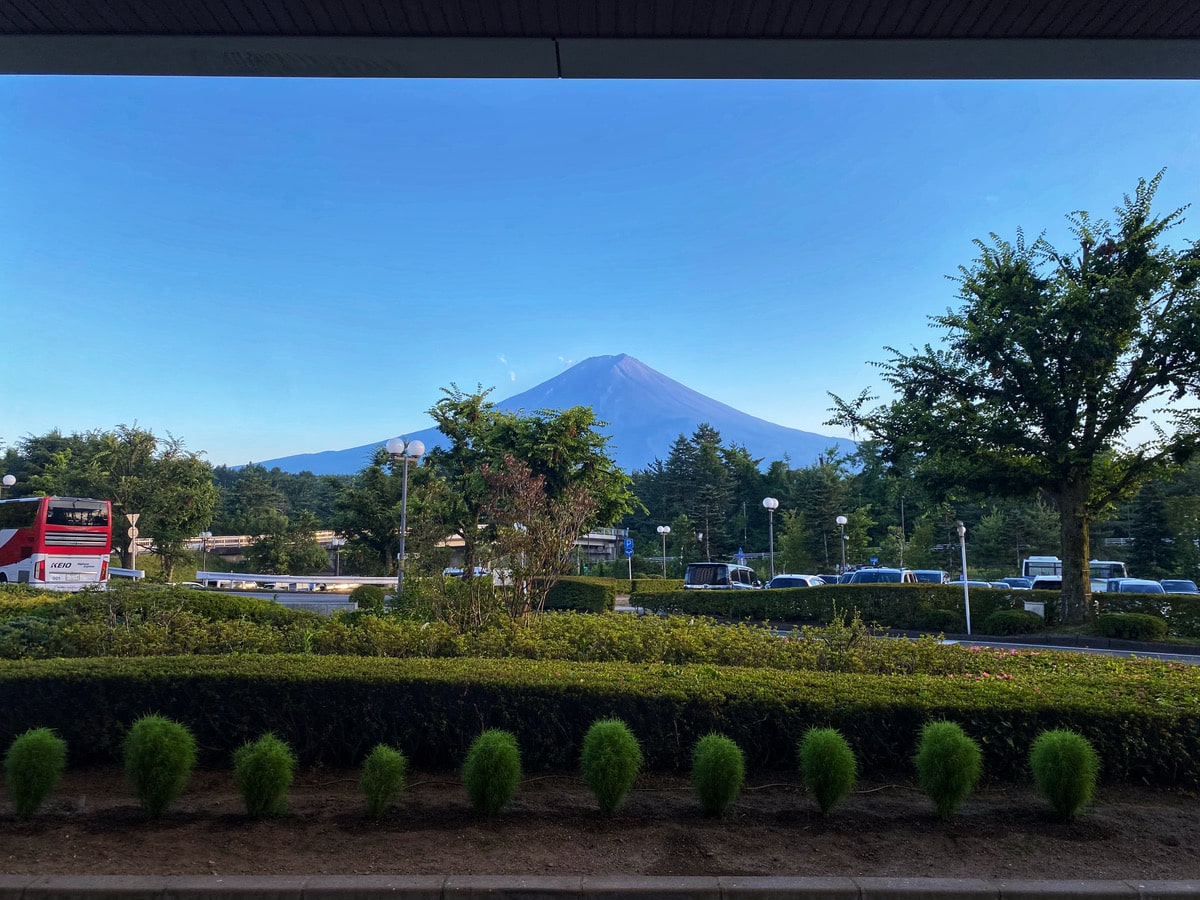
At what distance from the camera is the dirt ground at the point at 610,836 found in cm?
443

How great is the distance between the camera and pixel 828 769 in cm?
517

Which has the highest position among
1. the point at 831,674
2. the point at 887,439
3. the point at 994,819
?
the point at 887,439

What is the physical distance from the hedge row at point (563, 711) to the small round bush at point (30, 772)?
1.11 m

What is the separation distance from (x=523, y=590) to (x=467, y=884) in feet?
23.2

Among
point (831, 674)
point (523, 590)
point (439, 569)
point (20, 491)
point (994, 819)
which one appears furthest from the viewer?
point (20, 491)

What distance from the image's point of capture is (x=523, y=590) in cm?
1116

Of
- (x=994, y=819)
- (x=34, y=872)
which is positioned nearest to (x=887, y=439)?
(x=994, y=819)

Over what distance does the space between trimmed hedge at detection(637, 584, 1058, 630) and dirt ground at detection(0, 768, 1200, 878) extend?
15.2 meters

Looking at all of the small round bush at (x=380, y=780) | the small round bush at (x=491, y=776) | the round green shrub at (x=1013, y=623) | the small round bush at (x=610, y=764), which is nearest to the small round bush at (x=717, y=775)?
the small round bush at (x=610, y=764)

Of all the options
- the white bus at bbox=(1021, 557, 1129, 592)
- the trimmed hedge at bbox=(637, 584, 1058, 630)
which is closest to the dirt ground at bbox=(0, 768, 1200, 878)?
the trimmed hedge at bbox=(637, 584, 1058, 630)

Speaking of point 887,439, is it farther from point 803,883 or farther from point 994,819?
point 803,883

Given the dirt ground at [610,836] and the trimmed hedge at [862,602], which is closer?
the dirt ground at [610,836]

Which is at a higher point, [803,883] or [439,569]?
[439,569]

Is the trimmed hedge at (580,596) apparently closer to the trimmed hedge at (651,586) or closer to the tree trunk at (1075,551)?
the trimmed hedge at (651,586)
